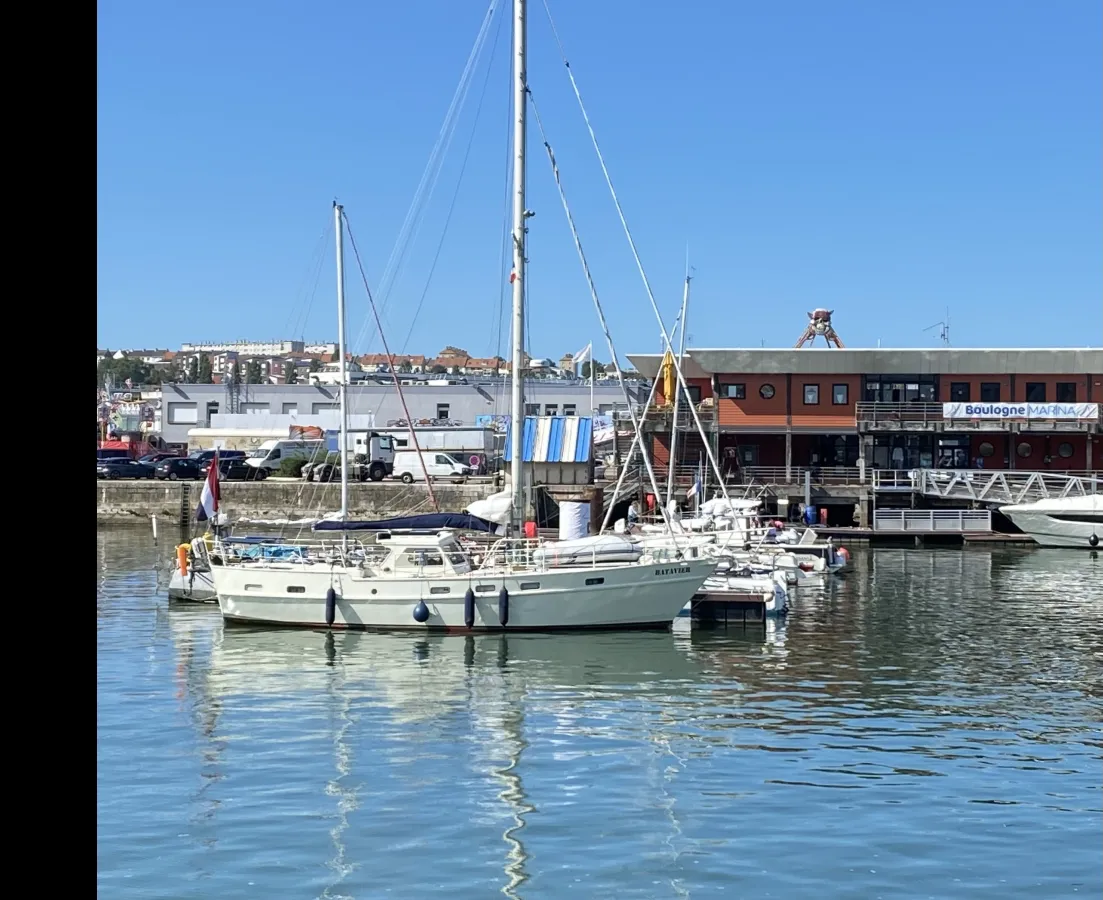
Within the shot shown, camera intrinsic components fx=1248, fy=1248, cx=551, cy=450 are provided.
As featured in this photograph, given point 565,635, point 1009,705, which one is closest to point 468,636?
point 565,635

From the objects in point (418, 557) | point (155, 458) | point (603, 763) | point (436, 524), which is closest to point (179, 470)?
point (155, 458)

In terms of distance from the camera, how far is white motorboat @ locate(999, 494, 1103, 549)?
5553 cm

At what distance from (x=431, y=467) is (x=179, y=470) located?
47.1ft

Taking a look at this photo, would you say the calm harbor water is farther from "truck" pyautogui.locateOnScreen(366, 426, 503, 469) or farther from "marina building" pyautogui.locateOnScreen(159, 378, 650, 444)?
"marina building" pyautogui.locateOnScreen(159, 378, 650, 444)

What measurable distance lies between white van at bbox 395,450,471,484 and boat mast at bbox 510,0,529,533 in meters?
→ 33.9

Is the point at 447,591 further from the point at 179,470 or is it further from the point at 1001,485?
the point at 179,470

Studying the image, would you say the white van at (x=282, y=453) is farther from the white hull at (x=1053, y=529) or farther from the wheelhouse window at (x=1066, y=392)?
A: the wheelhouse window at (x=1066, y=392)

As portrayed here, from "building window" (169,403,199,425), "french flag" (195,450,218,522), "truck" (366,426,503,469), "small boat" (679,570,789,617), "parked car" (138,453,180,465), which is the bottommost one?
"small boat" (679,570,789,617)

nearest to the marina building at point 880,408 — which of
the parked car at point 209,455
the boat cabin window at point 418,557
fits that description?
the parked car at point 209,455

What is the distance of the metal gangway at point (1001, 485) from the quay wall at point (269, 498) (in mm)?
22018

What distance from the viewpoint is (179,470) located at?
231 feet

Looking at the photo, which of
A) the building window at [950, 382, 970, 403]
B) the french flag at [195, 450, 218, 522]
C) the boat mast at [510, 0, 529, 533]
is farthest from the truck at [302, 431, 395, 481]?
the boat mast at [510, 0, 529, 533]

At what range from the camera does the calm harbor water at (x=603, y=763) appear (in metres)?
14.1

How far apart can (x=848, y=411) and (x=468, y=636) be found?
3915 centimetres
